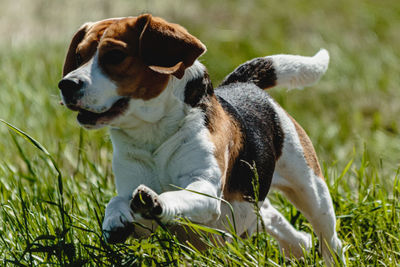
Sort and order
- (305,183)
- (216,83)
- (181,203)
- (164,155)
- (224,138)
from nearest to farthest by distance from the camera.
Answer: (181,203) < (164,155) < (224,138) < (305,183) < (216,83)

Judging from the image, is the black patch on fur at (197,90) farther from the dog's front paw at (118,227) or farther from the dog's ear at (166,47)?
the dog's front paw at (118,227)

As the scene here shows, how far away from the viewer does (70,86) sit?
3.27 metres

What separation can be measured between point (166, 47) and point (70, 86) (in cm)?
56

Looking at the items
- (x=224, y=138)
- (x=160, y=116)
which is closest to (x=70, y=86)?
(x=160, y=116)

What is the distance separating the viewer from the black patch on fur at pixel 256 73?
4633 millimetres

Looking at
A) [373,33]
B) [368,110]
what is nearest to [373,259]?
[368,110]

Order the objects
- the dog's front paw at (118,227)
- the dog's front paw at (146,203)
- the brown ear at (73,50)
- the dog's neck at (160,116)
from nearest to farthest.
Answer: the dog's front paw at (146,203)
the dog's front paw at (118,227)
the dog's neck at (160,116)
the brown ear at (73,50)

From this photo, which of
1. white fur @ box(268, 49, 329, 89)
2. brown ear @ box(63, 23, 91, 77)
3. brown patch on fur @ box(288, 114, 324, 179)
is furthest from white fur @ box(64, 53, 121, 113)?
white fur @ box(268, 49, 329, 89)

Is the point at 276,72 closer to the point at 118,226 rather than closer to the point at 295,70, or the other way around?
the point at 295,70

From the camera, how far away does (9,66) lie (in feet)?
29.1

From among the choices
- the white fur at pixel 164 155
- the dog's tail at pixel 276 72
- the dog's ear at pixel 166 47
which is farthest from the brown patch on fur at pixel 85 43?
the dog's tail at pixel 276 72

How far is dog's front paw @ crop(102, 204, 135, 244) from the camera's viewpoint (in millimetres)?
3234

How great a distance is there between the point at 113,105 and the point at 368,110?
6131mm

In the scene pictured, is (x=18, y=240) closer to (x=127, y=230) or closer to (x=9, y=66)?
(x=127, y=230)
